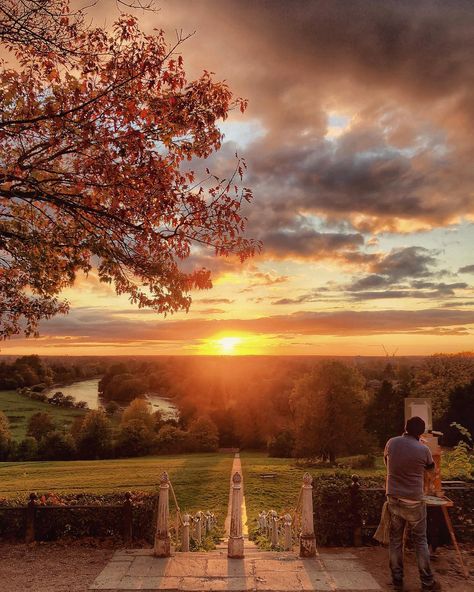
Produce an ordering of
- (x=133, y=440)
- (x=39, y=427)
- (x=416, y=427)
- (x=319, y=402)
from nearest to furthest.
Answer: (x=416, y=427) → (x=319, y=402) → (x=133, y=440) → (x=39, y=427)

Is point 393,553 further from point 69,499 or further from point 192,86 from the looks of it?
point 192,86

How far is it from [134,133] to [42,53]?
2.63 m

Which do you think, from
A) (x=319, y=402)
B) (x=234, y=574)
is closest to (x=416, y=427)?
(x=234, y=574)

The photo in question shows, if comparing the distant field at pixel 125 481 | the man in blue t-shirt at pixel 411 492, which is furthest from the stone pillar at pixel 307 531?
the distant field at pixel 125 481

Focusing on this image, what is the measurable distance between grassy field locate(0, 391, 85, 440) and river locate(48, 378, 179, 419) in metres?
5.64

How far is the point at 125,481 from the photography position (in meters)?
33.5

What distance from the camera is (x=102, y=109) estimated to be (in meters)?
9.74

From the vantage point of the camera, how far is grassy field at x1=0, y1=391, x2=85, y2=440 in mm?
76375

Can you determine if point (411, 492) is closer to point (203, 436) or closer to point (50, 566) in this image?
point (50, 566)

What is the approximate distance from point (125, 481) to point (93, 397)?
253 feet

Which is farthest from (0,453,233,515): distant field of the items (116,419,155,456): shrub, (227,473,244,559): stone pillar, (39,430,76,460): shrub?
(116,419,155,456): shrub

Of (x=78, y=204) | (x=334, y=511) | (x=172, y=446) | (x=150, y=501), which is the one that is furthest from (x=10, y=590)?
(x=172, y=446)

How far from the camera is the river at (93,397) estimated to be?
92.7 m

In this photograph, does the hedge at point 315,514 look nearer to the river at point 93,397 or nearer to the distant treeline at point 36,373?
the river at point 93,397
